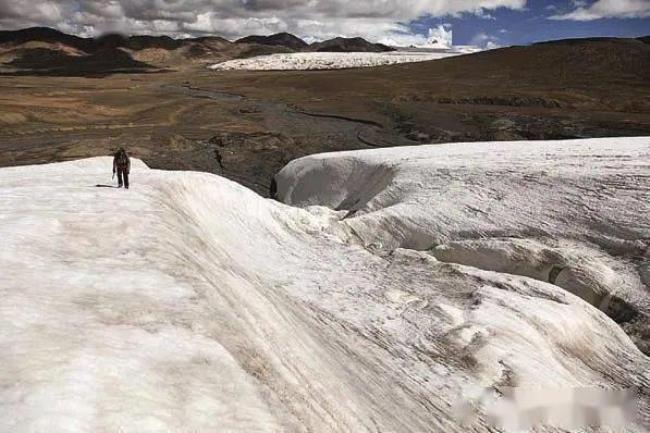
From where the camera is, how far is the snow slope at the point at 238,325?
20.3ft

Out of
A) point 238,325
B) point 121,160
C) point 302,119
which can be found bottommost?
point 238,325

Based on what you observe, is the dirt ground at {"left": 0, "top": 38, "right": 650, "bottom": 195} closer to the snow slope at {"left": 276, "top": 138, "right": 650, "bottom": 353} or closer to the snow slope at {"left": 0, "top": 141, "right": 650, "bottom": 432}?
the snow slope at {"left": 276, "top": 138, "right": 650, "bottom": 353}

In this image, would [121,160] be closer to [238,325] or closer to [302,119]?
[238,325]

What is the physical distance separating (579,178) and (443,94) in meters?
78.3

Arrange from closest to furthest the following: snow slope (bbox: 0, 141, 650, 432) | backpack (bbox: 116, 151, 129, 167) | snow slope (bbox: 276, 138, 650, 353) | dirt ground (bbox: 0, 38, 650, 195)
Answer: snow slope (bbox: 0, 141, 650, 432) → backpack (bbox: 116, 151, 129, 167) → snow slope (bbox: 276, 138, 650, 353) → dirt ground (bbox: 0, 38, 650, 195)

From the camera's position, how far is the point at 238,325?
8.52 meters

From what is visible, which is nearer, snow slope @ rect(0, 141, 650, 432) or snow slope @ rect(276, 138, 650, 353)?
snow slope @ rect(0, 141, 650, 432)

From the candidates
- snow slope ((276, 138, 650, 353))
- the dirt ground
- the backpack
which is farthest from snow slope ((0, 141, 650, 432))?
the dirt ground

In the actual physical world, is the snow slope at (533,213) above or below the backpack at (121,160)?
below

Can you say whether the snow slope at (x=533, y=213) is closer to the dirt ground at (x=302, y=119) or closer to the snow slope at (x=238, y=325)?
the snow slope at (x=238, y=325)

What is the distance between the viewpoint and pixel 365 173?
2984 cm

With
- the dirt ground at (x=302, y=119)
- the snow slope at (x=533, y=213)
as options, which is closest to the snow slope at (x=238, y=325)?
Result: the snow slope at (x=533, y=213)

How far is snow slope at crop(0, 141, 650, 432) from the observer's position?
6.20m

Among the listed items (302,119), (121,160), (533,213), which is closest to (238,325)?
(121,160)
